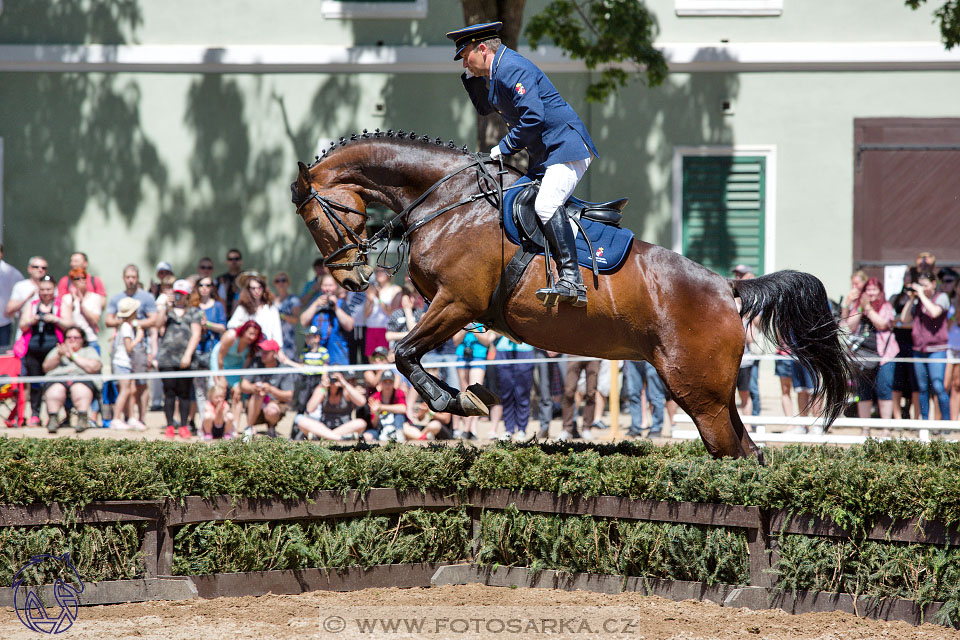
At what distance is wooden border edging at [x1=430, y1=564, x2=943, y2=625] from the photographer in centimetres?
510

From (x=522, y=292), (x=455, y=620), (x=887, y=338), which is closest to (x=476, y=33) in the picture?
(x=522, y=292)

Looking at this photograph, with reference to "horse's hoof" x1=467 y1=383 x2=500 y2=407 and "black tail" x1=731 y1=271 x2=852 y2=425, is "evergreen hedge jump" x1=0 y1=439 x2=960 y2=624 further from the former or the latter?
"black tail" x1=731 y1=271 x2=852 y2=425

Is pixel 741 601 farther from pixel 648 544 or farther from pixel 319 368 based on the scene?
pixel 319 368

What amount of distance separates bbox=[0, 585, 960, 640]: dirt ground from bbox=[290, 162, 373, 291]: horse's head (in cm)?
191

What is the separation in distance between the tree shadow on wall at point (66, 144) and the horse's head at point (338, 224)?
31.9 feet

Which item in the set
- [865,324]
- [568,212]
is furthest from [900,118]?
[568,212]

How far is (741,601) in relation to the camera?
5344 mm

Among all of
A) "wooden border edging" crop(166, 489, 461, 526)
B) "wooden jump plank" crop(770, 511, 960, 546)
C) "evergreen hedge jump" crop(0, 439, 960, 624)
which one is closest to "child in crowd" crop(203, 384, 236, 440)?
"evergreen hedge jump" crop(0, 439, 960, 624)

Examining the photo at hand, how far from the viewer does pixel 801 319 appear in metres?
6.07

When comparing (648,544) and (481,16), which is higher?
(481,16)

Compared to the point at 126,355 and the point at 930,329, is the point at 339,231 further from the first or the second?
the point at 930,329

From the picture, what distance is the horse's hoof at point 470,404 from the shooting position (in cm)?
573

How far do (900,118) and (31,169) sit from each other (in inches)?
510

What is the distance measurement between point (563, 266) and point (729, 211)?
31.7ft
